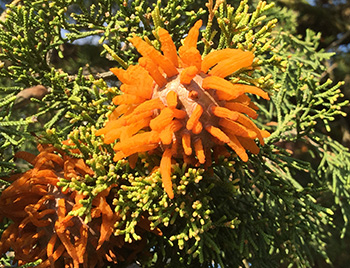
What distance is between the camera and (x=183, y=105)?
1.75 meters

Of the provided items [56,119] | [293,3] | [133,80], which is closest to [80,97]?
[56,119]

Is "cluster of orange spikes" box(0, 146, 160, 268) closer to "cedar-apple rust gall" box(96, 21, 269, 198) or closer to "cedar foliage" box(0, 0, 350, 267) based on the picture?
"cedar foliage" box(0, 0, 350, 267)

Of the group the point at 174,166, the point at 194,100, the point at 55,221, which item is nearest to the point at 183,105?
the point at 194,100

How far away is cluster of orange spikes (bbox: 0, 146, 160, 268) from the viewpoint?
192 cm

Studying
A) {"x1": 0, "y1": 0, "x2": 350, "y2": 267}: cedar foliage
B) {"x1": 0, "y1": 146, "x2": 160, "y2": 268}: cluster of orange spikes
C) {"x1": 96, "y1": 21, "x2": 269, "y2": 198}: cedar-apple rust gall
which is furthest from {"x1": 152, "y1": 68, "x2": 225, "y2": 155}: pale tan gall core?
{"x1": 0, "y1": 146, "x2": 160, "y2": 268}: cluster of orange spikes

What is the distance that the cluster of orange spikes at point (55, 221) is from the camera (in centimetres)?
192

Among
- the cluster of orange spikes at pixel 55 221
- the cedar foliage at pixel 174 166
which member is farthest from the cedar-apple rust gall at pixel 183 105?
the cluster of orange spikes at pixel 55 221

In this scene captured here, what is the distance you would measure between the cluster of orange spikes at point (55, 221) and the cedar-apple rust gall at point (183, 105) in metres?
0.36

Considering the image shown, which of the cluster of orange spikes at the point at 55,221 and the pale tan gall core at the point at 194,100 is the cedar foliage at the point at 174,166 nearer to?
the cluster of orange spikes at the point at 55,221

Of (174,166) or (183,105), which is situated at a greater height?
(183,105)

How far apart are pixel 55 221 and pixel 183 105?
889 millimetres

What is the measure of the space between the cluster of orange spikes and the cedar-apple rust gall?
360 millimetres

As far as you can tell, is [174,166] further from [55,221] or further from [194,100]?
[55,221]

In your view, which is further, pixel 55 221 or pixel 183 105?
pixel 55 221
